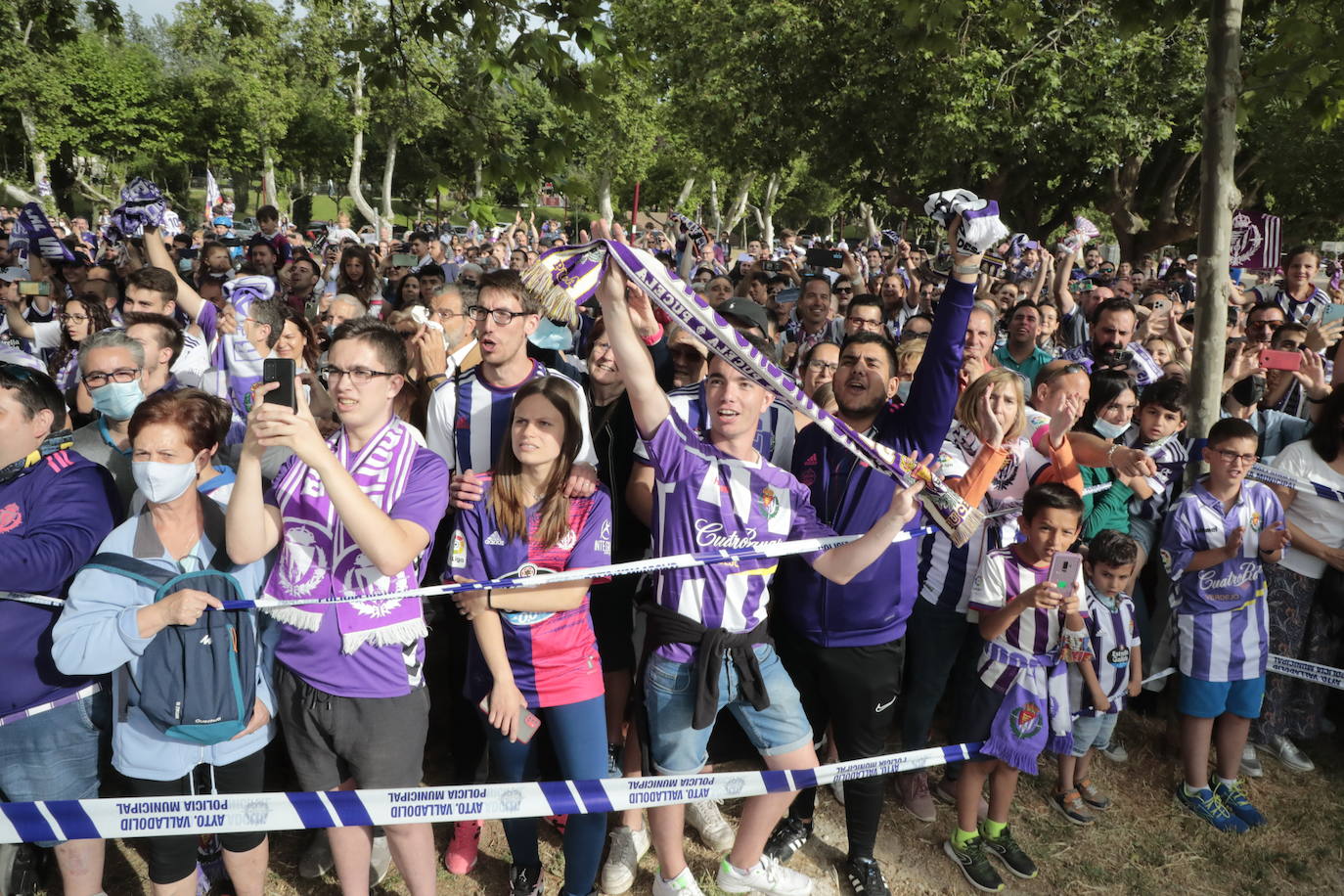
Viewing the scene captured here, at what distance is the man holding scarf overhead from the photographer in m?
2.88

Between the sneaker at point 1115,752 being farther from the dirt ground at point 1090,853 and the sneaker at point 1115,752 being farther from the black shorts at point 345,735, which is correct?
the black shorts at point 345,735

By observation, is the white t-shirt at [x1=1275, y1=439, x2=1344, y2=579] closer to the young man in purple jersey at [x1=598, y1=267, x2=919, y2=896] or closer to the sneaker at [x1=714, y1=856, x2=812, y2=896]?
the young man in purple jersey at [x1=598, y1=267, x2=919, y2=896]

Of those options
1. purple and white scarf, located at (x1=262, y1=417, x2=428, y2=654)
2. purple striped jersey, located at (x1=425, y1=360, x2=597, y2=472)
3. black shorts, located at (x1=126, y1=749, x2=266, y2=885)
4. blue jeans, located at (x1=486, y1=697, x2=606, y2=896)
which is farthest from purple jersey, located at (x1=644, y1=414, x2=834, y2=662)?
black shorts, located at (x1=126, y1=749, x2=266, y2=885)

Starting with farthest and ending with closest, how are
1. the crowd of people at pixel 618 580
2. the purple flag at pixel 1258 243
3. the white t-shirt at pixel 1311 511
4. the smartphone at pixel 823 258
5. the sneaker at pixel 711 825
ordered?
the purple flag at pixel 1258 243 < the smartphone at pixel 823 258 < the white t-shirt at pixel 1311 511 < the sneaker at pixel 711 825 < the crowd of people at pixel 618 580

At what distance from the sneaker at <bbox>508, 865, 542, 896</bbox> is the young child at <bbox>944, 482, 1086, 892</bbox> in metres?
1.70

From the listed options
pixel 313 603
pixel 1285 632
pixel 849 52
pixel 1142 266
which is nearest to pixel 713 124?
pixel 849 52

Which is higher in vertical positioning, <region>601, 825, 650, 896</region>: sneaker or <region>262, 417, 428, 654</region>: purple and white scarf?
<region>262, 417, 428, 654</region>: purple and white scarf

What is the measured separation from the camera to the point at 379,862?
3.58 metres

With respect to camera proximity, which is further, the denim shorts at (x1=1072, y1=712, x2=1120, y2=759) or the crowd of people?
the denim shorts at (x1=1072, y1=712, x2=1120, y2=759)

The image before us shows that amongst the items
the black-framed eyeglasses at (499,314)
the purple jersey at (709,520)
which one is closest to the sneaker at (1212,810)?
the purple jersey at (709,520)

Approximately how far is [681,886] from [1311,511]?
347 centimetres

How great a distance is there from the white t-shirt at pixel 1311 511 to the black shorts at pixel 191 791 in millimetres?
4650

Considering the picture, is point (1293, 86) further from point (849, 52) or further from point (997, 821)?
point (849, 52)

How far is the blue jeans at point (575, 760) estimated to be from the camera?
316 cm
